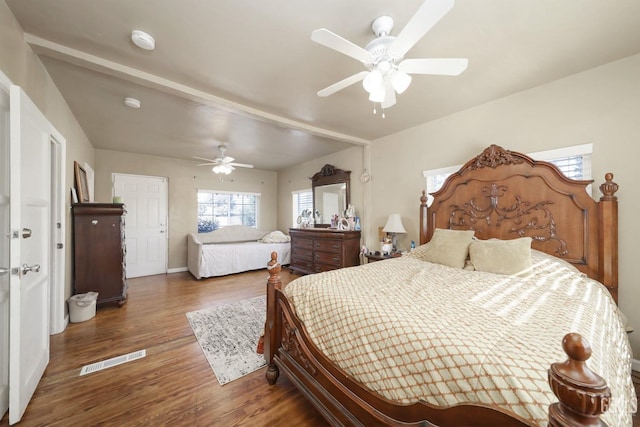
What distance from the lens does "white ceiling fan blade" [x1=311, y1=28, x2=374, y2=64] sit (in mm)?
1319

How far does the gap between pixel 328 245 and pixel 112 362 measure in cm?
304

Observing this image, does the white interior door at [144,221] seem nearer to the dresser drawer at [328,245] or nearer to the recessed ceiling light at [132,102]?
the recessed ceiling light at [132,102]

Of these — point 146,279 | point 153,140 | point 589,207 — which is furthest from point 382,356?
point 146,279

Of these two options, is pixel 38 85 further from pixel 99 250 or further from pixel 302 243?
pixel 302 243


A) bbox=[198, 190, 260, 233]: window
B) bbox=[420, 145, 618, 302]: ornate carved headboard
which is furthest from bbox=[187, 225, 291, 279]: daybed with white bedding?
bbox=[420, 145, 618, 302]: ornate carved headboard

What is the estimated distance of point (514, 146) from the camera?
8.71 feet

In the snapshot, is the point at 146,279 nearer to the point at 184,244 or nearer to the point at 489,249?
the point at 184,244

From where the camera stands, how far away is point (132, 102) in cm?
278

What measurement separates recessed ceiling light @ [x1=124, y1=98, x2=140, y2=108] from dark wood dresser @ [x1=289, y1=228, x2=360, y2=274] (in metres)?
3.11

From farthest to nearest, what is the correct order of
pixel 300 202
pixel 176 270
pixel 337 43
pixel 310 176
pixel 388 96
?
pixel 300 202, pixel 310 176, pixel 176 270, pixel 388 96, pixel 337 43

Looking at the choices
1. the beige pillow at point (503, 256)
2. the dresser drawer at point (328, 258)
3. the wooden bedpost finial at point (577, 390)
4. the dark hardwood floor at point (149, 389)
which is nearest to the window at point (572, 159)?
the beige pillow at point (503, 256)

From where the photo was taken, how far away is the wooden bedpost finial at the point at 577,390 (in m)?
0.55

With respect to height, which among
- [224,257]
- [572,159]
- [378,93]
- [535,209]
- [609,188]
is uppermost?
[378,93]

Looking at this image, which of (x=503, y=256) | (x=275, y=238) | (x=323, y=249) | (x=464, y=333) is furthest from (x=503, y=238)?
(x=275, y=238)
